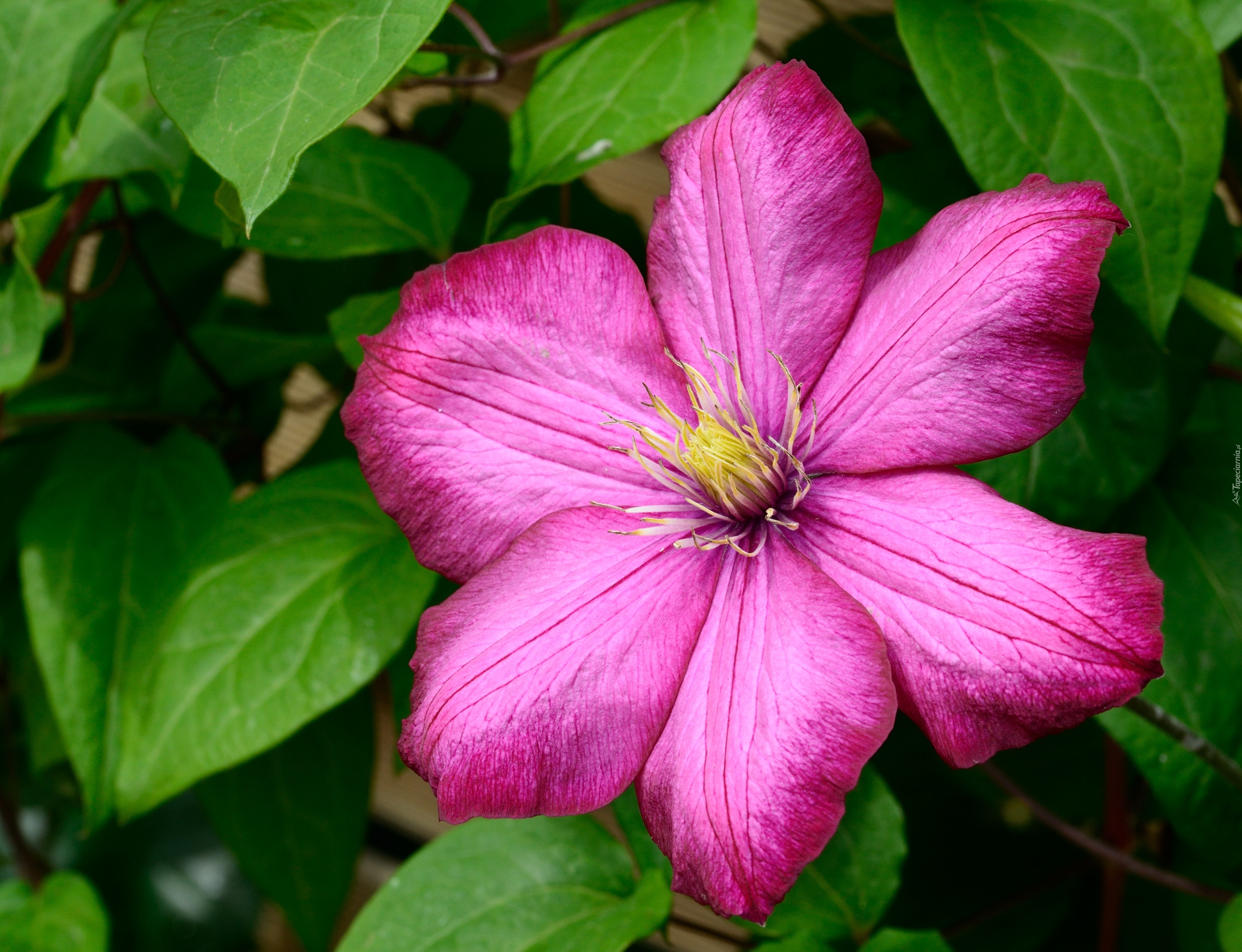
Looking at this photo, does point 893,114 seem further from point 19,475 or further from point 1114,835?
point 19,475

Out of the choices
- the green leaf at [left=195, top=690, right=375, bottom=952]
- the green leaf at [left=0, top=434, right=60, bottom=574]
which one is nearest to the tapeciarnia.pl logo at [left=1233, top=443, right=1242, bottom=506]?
the green leaf at [left=195, top=690, right=375, bottom=952]

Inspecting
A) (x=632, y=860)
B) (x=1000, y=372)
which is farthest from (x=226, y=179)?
(x=632, y=860)

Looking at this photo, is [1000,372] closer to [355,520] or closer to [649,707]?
[649,707]

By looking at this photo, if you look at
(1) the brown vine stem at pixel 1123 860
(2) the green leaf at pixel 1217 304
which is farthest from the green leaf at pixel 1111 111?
(1) the brown vine stem at pixel 1123 860

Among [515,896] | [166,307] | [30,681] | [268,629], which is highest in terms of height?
[166,307]

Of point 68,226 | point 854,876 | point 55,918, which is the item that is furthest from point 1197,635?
point 55,918

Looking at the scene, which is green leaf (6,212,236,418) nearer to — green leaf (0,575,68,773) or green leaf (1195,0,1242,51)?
green leaf (0,575,68,773)
